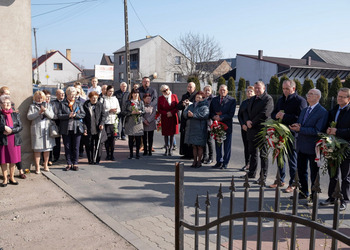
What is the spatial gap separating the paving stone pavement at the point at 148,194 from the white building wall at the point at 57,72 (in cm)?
6540

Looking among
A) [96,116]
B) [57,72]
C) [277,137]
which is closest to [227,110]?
[277,137]

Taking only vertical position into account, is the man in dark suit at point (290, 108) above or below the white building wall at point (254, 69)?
below

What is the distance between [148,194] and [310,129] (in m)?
3.17

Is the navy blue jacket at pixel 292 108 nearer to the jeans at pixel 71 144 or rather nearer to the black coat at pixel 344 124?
A: the black coat at pixel 344 124

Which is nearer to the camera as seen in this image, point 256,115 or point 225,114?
point 256,115

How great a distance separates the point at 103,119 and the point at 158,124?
6.28 feet

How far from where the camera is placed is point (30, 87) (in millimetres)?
8211

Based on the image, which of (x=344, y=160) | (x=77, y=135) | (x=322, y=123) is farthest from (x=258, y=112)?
(x=77, y=135)

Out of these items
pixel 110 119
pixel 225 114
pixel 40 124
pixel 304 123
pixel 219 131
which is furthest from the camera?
pixel 110 119

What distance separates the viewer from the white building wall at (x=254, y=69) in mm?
48844

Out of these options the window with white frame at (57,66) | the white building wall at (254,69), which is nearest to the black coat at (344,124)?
the white building wall at (254,69)

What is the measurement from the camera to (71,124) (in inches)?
325

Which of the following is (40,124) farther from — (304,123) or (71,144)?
(304,123)

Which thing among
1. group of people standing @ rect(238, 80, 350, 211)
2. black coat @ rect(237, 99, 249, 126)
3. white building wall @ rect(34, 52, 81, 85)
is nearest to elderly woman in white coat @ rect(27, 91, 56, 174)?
black coat @ rect(237, 99, 249, 126)
